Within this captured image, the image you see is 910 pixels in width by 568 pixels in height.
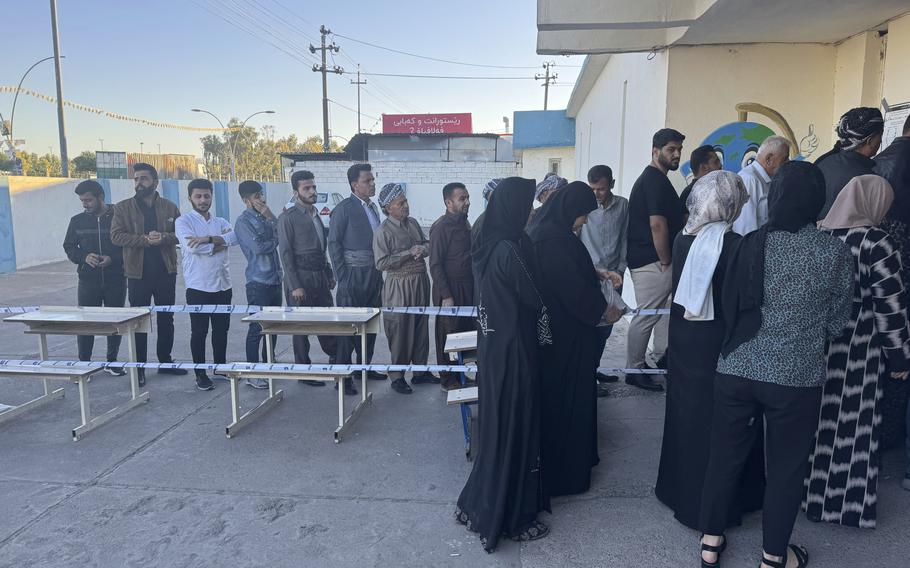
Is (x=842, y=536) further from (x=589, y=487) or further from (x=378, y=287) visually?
(x=378, y=287)

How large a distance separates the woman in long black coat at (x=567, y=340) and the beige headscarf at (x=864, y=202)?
4.03ft

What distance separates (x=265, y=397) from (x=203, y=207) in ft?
6.04

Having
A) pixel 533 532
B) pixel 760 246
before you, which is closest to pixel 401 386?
pixel 533 532

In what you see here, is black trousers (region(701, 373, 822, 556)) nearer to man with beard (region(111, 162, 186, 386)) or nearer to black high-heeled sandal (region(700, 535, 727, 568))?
black high-heeled sandal (region(700, 535, 727, 568))

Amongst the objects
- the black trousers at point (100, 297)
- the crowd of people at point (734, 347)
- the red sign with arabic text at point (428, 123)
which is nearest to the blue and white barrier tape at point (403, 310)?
the black trousers at point (100, 297)

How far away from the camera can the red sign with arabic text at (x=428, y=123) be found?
1493 inches

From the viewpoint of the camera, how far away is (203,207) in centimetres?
564

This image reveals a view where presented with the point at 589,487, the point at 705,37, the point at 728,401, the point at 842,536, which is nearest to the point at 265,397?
the point at 589,487

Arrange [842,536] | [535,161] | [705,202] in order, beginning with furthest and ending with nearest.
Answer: [535,161] → [842,536] → [705,202]

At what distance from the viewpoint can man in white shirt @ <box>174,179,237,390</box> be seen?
551 cm

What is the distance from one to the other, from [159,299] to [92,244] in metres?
0.79

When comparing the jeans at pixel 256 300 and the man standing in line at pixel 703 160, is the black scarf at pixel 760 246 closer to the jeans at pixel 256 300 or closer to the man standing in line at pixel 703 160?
the man standing in line at pixel 703 160

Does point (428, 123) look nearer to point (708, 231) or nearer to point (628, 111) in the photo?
point (628, 111)

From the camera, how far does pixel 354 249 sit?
18.3ft
